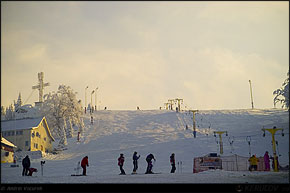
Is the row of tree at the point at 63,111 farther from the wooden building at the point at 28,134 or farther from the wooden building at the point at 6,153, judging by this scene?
the wooden building at the point at 6,153

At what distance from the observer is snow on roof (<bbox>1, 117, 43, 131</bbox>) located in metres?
44.5

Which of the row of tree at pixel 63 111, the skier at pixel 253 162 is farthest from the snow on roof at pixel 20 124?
the skier at pixel 253 162

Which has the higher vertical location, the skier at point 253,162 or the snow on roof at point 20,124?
the snow on roof at point 20,124

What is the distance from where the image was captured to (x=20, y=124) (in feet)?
151

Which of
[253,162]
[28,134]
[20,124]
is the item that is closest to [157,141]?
[28,134]

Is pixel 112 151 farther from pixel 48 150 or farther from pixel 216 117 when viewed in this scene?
pixel 216 117

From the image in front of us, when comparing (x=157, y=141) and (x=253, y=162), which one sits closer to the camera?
(x=253, y=162)

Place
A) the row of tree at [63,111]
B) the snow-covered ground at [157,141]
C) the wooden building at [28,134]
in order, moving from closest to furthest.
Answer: the snow-covered ground at [157,141] → the wooden building at [28,134] → the row of tree at [63,111]

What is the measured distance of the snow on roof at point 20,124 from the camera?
44.5 metres

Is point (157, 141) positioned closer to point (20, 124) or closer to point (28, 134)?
point (28, 134)

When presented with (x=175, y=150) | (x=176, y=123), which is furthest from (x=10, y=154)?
(x=176, y=123)

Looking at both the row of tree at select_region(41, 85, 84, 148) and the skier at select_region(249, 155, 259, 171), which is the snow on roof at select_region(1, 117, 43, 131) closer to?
the row of tree at select_region(41, 85, 84, 148)

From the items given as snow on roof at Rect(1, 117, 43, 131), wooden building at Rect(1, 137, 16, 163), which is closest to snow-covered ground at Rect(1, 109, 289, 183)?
wooden building at Rect(1, 137, 16, 163)

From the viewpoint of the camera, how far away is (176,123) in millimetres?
56312
